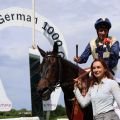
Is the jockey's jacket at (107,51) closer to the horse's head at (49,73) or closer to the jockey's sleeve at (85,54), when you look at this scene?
the jockey's sleeve at (85,54)

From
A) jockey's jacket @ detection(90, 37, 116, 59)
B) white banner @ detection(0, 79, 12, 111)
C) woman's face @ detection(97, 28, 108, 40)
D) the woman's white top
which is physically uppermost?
woman's face @ detection(97, 28, 108, 40)

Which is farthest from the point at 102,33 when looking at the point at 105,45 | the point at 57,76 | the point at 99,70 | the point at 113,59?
the point at 99,70

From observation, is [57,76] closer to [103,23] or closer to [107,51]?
[107,51]

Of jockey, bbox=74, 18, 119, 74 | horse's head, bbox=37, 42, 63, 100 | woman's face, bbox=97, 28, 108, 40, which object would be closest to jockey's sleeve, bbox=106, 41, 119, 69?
jockey, bbox=74, 18, 119, 74

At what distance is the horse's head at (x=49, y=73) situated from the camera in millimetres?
7770

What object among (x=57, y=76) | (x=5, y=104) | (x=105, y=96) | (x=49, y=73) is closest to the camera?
(x=105, y=96)

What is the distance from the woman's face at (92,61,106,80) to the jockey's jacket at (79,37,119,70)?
2.61m

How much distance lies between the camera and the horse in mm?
7789

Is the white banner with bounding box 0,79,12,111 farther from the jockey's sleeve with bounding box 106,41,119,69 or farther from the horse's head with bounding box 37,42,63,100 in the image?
the jockey's sleeve with bounding box 106,41,119,69

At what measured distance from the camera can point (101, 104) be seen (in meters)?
5.52

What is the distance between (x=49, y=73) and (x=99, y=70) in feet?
7.80

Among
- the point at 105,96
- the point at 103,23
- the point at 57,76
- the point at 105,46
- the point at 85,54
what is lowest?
the point at 105,96

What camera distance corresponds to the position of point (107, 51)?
8320mm

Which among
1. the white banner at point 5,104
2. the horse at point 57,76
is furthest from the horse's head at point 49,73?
the white banner at point 5,104
